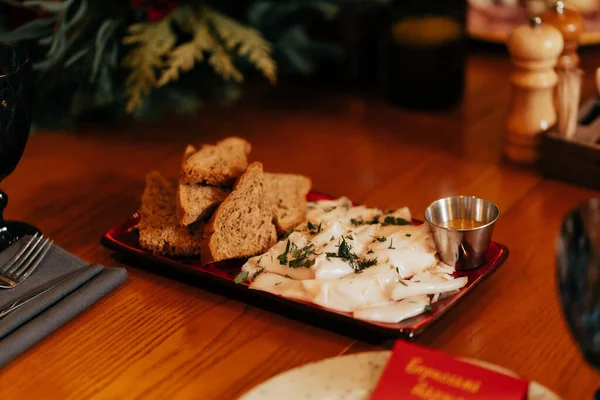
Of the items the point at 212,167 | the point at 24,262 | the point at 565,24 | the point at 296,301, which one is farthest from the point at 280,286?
the point at 565,24

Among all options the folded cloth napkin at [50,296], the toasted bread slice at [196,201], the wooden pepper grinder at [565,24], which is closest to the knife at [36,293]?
the folded cloth napkin at [50,296]

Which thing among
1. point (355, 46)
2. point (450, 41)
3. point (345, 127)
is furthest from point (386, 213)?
point (355, 46)

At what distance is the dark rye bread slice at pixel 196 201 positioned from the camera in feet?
3.84

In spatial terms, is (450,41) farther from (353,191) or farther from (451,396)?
(451,396)

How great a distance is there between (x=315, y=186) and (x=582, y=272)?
2.76ft

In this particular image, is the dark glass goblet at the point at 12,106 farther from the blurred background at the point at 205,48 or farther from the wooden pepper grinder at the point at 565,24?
the wooden pepper grinder at the point at 565,24

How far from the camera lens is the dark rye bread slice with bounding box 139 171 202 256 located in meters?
1.18

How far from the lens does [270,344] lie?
106cm

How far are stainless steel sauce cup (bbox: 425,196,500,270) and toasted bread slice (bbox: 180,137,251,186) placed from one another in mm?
310

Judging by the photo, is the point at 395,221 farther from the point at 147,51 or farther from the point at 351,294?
the point at 147,51

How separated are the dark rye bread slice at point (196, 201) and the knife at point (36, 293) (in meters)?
A: 0.16

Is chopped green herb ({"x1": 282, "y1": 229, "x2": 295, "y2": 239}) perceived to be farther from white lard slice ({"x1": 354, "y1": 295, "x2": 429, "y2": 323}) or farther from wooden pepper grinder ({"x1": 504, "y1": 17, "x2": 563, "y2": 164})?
wooden pepper grinder ({"x1": 504, "y1": 17, "x2": 563, "y2": 164})

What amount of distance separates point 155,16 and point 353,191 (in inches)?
22.8

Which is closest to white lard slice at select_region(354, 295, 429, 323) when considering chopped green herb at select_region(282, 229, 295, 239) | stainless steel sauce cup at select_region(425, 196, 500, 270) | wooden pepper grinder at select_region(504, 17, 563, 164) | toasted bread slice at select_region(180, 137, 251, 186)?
stainless steel sauce cup at select_region(425, 196, 500, 270)
